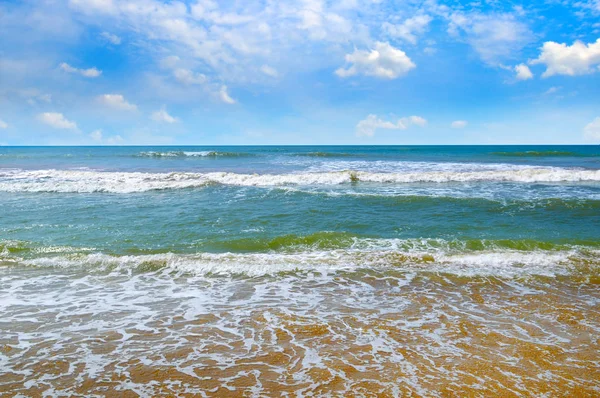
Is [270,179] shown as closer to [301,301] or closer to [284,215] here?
[284,215]

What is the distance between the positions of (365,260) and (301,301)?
279 centimetres

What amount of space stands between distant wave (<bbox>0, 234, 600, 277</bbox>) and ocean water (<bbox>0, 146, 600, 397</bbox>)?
0.19 feet

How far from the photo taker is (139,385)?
416cm

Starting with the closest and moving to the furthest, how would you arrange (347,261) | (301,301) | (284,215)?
(301,301), (347,261), (284,215)

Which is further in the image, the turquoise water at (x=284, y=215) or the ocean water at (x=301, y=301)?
the turquoise water at (x=284, y=215)

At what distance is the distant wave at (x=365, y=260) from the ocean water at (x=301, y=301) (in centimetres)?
6

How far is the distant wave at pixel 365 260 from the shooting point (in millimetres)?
8375

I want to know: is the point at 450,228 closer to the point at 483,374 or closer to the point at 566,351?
the point at 566,351

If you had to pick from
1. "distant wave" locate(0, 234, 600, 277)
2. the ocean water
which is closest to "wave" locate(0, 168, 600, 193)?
the ocean water

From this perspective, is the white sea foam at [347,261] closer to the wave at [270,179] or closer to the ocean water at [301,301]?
the ocean water at [301,301]

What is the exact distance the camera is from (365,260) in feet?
29.3

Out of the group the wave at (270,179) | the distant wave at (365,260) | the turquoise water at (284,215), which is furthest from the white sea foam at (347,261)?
the wave at (270,179)

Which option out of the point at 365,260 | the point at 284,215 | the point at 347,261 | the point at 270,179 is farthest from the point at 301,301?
the point at 270,179

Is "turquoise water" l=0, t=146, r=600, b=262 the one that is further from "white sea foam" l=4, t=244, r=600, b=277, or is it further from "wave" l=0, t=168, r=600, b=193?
"white sea foam" l=4, t=244, r=600, b=277
